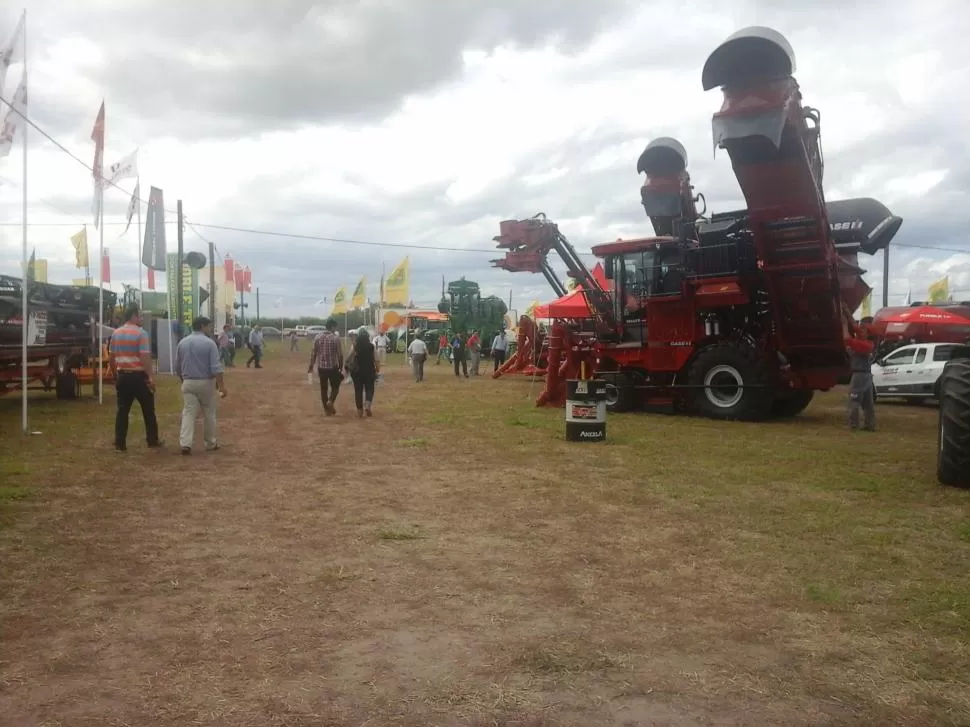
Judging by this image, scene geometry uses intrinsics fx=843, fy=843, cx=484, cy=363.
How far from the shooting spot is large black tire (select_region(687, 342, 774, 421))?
14336mm

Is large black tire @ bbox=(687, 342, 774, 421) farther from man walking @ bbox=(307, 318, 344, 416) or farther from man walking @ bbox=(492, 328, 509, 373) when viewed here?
man walking @ bbox=(492, 328, 509, 373)

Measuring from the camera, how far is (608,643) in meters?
4.30

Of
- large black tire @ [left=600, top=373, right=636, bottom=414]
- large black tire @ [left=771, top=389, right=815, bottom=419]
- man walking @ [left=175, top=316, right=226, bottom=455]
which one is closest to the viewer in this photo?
man walking @ [left=175, top=316, right=226, bottom=455]

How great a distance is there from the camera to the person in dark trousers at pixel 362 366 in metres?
14.7

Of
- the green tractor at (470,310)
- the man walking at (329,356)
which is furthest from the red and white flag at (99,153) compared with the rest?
the green tractor at (470,310)

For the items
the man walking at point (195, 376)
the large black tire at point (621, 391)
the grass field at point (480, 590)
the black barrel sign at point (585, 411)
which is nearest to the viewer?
the grass field at point (480, 590)

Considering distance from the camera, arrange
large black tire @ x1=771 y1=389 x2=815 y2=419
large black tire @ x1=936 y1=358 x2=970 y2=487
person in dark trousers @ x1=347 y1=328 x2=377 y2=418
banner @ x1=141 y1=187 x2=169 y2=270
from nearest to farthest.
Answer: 1. large black tire @ x1=936 y1=358 x2=970 y2=487
2. person in dark trousers @ x1=347 y1=328 x2=377 y2=418
3. large black tire @ x1=771 y1=389 x2=815 y2=419
4. banner @ x1=141 y1=187 x2=169 y2=270

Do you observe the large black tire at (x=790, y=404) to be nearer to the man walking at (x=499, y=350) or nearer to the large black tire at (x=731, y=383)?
the large black tire at (x=731, y=383)

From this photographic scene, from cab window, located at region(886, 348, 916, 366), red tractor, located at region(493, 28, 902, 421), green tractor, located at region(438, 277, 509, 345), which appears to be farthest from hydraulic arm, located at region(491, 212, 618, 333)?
green tractor, located at region(438, 277, 509, 345)

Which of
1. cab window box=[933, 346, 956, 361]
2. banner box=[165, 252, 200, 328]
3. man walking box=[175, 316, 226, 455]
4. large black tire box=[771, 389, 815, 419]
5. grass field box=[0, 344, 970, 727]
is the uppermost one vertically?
banner box=[165, 252, 200, 328]

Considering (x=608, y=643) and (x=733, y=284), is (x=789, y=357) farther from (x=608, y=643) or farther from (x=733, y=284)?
(x=608, y=643)

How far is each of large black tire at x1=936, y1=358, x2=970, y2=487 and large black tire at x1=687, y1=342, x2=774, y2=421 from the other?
5695 millimetres

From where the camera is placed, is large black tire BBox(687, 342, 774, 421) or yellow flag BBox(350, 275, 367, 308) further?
yellow flag BBox(350, 275, 367, 308)

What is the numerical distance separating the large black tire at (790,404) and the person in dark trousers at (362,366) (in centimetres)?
737
